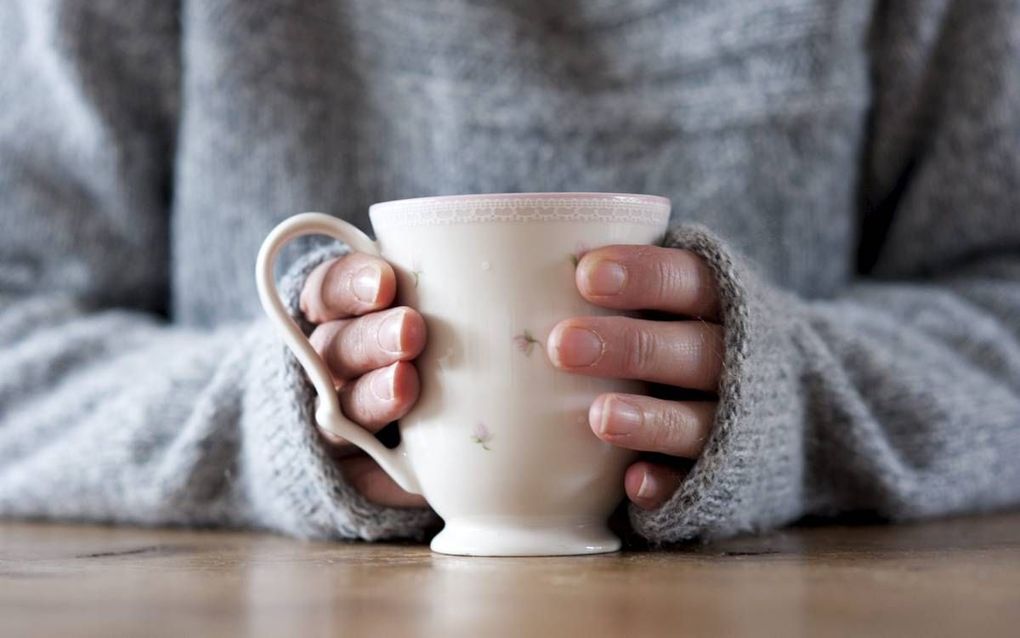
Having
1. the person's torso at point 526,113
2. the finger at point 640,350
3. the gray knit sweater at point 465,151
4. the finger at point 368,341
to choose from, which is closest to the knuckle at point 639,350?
the finger at point 640,350

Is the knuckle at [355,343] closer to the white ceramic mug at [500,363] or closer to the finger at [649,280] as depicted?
the white ceramic mug at [500,363]

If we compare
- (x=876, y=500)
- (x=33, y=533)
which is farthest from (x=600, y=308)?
(x=33, y=533)

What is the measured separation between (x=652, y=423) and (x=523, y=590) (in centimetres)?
13

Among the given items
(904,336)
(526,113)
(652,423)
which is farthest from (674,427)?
(526,113)

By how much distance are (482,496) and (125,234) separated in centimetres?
65

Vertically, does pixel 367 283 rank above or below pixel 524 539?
above

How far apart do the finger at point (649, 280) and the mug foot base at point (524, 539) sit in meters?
0.12

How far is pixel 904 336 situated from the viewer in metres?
0.89

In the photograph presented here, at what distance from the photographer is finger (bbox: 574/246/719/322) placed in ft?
1.82

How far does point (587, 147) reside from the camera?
1.01 metres

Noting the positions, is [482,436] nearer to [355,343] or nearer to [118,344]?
[355,343]

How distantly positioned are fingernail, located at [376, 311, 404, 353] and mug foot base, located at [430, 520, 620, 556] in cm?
10

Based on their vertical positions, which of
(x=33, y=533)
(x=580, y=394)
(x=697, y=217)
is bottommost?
(x=33, y=533)

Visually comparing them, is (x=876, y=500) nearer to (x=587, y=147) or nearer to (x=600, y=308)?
(x=600, y=308)
